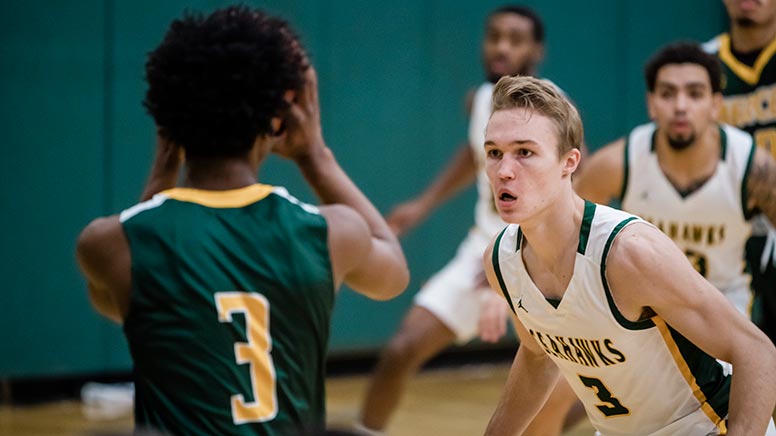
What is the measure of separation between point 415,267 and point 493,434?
5939 mm

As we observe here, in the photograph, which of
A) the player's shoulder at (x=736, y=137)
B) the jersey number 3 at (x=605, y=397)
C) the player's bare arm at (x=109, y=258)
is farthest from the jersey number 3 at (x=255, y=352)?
the player's shoulder at (x=736, y=137)

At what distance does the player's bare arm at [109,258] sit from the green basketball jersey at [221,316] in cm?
2

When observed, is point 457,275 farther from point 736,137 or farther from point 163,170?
point 163,170

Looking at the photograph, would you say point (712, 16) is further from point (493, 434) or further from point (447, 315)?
point (493, 434)

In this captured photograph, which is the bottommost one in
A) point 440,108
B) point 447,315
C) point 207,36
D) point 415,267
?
point 415,267

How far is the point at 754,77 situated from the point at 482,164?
157cm

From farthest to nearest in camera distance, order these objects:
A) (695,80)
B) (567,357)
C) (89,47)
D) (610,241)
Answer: (89,47) → (695,80) → (567,357) → (610,241)

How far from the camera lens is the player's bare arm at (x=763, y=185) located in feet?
16.7

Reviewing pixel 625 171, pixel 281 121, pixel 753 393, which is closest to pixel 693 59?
pixel 625 171

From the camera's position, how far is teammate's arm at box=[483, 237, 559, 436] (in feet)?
11.2

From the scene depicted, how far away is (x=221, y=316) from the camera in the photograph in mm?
2748

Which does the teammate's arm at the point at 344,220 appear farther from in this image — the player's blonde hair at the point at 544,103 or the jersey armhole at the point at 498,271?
the player's blonde hair at the point at 544,103

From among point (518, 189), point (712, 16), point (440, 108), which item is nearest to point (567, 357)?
point (518, 189)

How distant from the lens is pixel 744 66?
6.12 meters
